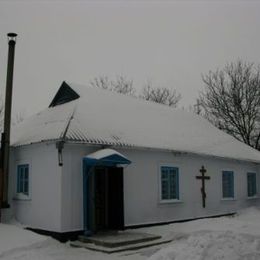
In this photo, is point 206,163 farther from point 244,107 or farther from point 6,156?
point 244,107

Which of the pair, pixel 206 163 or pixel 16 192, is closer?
pixel 16 192

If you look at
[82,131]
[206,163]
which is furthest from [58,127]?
[206,163]

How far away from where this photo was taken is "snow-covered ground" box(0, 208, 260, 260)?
7.95 m

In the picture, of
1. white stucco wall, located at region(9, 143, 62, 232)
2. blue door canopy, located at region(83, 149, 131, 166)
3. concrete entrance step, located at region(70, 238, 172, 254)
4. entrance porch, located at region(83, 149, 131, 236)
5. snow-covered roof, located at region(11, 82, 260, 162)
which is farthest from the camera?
snow-covered roof, located at region(11, 82, 260, 162)

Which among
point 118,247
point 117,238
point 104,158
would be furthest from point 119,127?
point 118,247

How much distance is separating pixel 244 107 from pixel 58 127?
66.1 ft

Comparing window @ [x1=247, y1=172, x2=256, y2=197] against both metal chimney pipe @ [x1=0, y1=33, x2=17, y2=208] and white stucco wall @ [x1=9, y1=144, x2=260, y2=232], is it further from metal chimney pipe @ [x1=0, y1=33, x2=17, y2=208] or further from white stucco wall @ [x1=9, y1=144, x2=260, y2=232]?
metal chimney pipe @ [x1=0, y1=33, x2=17, y2=208]

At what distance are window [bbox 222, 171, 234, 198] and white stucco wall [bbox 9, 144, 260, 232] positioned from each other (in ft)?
1.18

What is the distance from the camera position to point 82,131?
460 inches

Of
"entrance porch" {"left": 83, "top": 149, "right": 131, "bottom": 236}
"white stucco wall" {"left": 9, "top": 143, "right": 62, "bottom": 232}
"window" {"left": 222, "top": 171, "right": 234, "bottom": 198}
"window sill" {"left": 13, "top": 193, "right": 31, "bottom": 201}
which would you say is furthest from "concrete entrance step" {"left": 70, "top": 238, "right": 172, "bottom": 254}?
"window" {"left": 222, "top": 171, "right": 234, "bottom": 198}

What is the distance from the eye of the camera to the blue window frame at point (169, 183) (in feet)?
45.9

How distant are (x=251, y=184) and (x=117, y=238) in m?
10.5

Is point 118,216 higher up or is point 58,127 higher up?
point 58,127

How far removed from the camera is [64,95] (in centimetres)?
1493
